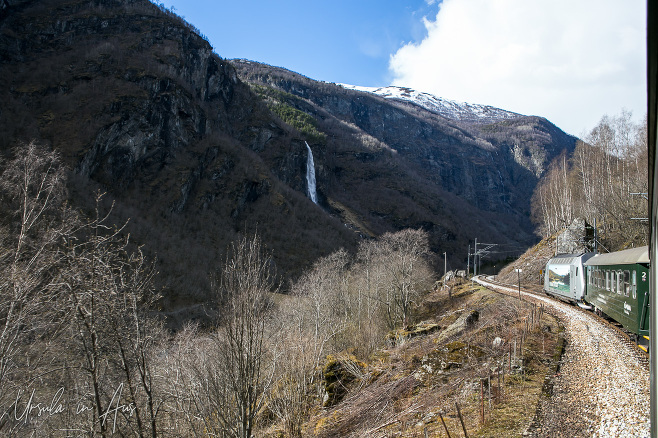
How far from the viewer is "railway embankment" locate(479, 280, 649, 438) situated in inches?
279

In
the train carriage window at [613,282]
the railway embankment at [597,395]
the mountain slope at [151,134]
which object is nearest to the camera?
the railway embankment at [597,395]

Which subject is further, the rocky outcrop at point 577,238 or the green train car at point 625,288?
the rocky outcrop at point 577,238

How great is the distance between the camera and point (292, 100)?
584 feet

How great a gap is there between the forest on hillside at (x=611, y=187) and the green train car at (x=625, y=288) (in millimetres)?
13622

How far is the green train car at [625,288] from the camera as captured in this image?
1143 cm

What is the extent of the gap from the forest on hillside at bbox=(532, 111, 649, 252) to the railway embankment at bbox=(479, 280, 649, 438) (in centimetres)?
2065

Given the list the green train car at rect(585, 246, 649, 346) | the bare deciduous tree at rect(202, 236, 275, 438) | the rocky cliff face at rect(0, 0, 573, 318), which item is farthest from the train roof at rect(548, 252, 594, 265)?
the rocky cliff face at rect(0, 0, 573, 318)

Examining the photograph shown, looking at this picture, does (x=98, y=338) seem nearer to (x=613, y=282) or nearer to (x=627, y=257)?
(x=627, y=257)

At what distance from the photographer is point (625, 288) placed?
1332cm

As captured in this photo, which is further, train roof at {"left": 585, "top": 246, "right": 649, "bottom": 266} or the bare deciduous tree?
train roof at {"left": 585, "top": 246, "right": 649, "bottom": 266}

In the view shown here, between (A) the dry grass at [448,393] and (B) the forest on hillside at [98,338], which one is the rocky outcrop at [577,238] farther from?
(B) the forest on hillside at [98,338]

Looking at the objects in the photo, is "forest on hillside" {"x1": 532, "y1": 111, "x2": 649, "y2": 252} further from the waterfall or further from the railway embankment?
the waterfall

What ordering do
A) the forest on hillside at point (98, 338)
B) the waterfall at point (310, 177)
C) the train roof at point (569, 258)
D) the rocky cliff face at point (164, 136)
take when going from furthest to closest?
1. the waterfall at point (310, 177)
2. the rocky cliff face at point (164, 136)
3. the train roof at point (569, 258)
4. the forest on hillside at point (98, 338)

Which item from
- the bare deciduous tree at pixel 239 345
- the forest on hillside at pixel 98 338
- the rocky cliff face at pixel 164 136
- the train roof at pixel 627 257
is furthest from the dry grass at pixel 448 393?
the rocky cliff face at pixel 164 136
